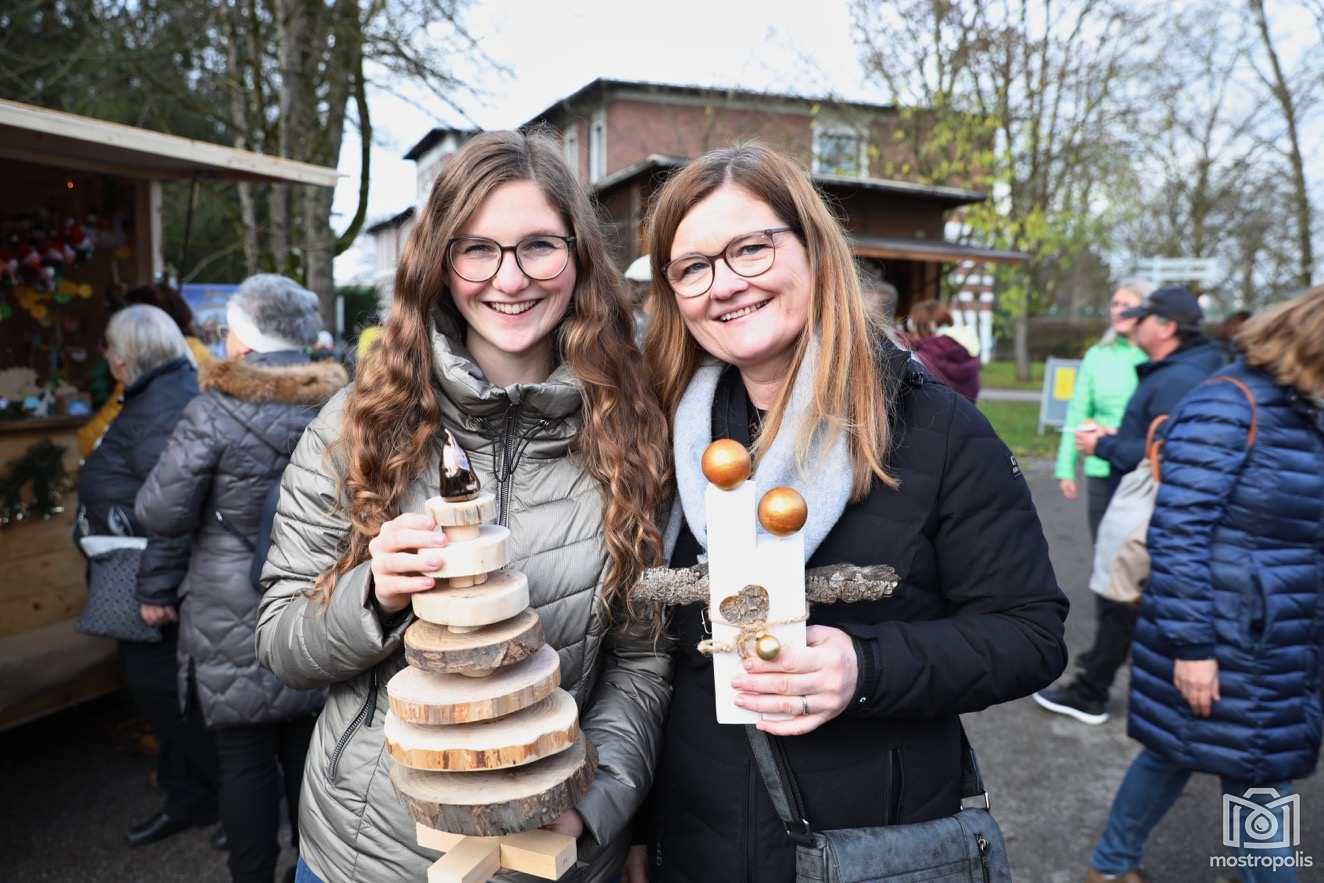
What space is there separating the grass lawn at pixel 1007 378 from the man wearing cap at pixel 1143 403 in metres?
18.2

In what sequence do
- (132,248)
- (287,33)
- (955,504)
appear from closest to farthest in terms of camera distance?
A: (955,504), (132,248), (287,33)

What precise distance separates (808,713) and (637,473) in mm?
536

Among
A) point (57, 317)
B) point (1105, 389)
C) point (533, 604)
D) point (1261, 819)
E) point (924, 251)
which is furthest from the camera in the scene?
point (924, 251)

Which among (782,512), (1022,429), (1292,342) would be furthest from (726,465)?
(1022,429)

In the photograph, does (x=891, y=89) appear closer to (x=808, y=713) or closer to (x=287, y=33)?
(x=287, y=33)

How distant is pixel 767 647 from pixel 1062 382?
1291cm

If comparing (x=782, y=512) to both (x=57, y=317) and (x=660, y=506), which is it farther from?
(x=57, y=317)

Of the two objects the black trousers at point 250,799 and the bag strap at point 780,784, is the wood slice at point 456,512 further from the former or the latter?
the black trousers at point 250,799

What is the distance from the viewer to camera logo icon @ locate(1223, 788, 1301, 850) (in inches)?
103

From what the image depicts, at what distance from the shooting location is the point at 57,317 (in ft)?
17.5

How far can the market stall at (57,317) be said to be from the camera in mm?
4062

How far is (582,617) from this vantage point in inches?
61.7

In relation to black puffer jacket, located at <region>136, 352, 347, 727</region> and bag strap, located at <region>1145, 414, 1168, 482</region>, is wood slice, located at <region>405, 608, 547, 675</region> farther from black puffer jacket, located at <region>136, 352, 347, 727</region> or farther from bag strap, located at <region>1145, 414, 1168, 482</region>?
bag strap, located at <region>1145, 414, 1168, 482</region>

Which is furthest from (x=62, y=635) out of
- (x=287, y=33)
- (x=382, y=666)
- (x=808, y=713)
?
(x=287, y=33)
